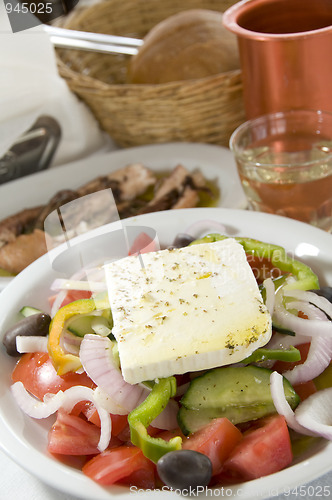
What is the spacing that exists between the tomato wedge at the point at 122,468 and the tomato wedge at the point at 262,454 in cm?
12

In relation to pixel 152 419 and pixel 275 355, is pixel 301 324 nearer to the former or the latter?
pixel 275 355

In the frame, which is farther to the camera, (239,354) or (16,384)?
(16,384)

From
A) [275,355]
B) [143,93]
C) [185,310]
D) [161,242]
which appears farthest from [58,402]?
[143,93]

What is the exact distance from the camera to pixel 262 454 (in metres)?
0.95

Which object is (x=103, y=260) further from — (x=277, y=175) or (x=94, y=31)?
(x=94, y=31)

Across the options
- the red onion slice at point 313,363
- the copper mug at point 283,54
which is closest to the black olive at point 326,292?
the red onion slice at point 313,363

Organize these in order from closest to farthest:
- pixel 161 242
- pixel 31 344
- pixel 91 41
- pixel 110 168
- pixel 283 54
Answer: pixel 31 344
pixel 161 242
pixel 283 54
pixel 110 168
pixel 91 41

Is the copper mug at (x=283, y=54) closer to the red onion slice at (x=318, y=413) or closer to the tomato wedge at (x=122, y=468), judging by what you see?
the red onion slice at (x=318, y=413)

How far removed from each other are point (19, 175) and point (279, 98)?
876 millimetres

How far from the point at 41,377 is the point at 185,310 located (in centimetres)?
31

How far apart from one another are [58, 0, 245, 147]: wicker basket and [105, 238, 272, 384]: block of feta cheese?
717 mm

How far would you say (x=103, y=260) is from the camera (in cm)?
142

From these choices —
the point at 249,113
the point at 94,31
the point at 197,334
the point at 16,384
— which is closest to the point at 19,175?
the point at 94,31

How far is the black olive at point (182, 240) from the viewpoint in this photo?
1.39 metres
